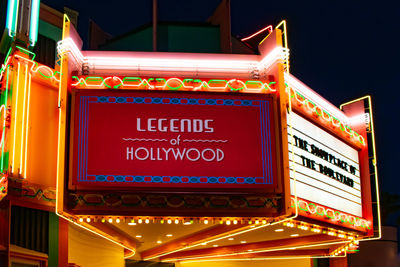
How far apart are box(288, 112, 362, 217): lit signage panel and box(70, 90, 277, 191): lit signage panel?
113 centimetres

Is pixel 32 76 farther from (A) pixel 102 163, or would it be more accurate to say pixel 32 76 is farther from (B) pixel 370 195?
(B) pixel 370 195

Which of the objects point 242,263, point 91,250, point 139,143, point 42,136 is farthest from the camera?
point 242,263

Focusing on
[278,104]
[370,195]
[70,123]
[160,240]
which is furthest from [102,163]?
[370,195]

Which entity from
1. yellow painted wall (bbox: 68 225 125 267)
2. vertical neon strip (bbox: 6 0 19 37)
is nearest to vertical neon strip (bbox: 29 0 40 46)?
vertical neon strip (bbox: 6 0 19 37)

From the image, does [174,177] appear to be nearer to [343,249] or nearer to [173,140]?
[173,140]

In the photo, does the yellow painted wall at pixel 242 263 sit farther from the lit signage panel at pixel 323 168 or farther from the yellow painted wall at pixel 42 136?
the yellow painted wall at pixel 42 136

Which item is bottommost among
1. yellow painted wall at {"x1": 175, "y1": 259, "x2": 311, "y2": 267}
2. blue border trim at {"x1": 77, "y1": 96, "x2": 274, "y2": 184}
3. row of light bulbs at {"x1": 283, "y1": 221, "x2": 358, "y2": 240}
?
yellow painted wall at {"x1": 175, "y1": 259, "x2": 311, "y2": 267}

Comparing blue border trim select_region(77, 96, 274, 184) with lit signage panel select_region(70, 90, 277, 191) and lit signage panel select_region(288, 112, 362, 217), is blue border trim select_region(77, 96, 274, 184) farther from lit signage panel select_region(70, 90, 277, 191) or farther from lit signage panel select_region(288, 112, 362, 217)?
lit signage panel select_region(288, 112, 362, 217)

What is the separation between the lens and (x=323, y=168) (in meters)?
16.3

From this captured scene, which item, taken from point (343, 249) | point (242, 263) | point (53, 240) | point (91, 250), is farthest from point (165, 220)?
point (242, 263)

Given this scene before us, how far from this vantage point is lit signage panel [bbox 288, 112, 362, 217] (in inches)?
591

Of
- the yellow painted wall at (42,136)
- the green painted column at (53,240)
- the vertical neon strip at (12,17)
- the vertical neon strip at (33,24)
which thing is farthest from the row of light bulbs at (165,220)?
the vertical neon strip at (12,17)

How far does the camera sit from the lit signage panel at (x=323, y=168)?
591 inches

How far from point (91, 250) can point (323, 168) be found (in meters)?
7.13
